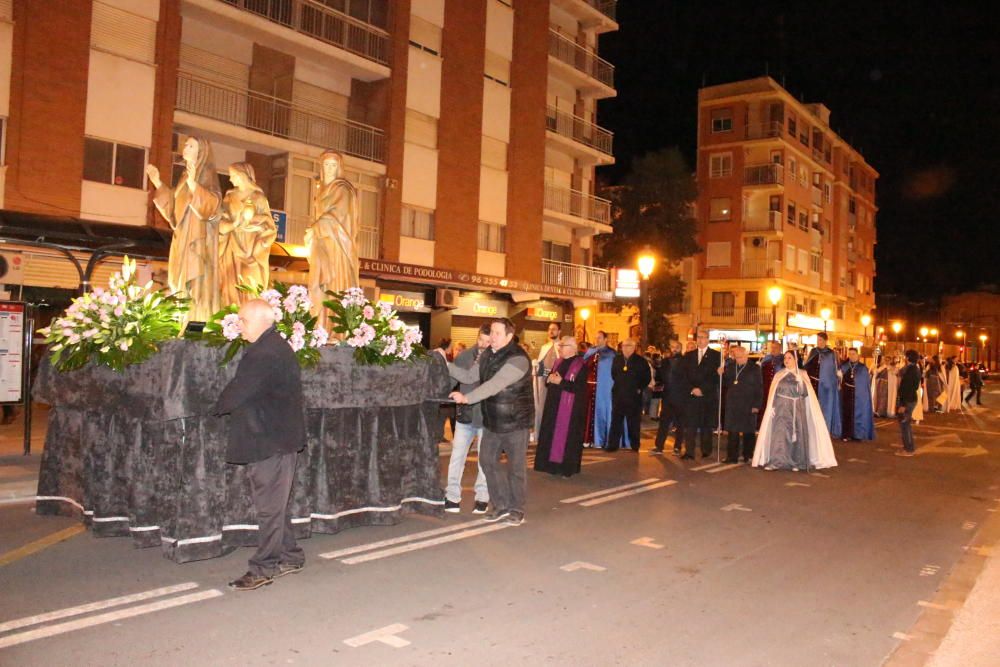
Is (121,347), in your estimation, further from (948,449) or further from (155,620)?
(948,449)

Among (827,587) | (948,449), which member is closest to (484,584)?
(827,587)

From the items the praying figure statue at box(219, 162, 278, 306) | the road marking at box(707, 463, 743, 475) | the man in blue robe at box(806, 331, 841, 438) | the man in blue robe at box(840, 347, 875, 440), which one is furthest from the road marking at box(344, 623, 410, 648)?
the man in blue robe at box(840, 347, 875, 440)

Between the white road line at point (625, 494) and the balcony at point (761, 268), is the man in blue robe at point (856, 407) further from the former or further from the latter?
the balcony at point (761, 268)

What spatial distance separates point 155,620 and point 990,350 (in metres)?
113

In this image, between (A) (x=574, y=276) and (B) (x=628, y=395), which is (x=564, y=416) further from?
(A) (x=574, y=276)

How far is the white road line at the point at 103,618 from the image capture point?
4684mm

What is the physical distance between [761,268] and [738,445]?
3651cm

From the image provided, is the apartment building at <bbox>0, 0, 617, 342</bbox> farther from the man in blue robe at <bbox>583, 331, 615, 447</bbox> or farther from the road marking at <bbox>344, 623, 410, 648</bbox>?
the road marking at <bbox>344, 623, 410, 648</bbox>

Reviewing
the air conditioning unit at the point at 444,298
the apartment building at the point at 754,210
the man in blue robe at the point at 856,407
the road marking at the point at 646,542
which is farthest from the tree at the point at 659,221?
the road marking at the point at 646,542

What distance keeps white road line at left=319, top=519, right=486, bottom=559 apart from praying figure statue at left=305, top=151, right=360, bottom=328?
2685 millimetres

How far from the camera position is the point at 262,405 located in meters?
5.80

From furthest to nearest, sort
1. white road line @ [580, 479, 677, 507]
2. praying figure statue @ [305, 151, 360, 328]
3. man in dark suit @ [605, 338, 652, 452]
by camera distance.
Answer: man in dark suit @ [605, 338, 652, 452]
white road line @ [580, 479, 677, 507]
praying figure statue @ [305, 151, 360, 328]

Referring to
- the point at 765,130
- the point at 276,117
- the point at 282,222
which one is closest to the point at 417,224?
the point at 282,222

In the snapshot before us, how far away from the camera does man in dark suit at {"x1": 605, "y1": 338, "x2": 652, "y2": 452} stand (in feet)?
48.3
